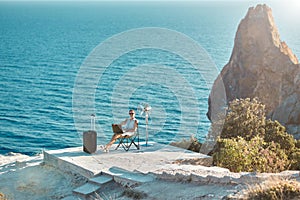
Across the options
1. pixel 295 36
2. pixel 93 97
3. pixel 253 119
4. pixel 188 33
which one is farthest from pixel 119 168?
pixel 188 33

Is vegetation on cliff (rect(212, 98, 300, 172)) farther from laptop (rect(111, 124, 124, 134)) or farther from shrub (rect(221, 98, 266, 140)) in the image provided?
laptop (rect(111, 124, 124, 134))

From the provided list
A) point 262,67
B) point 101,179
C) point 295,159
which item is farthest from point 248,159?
point 262,67

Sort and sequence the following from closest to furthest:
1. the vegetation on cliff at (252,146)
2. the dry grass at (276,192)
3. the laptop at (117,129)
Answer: the dry grass at (276,192) < the vegetation on cliff at (252,146) < the laptop at (117,129)

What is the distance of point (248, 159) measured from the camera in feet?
37.5

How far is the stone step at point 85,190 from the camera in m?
10.3

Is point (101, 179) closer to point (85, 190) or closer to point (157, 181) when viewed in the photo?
point (85, 190)

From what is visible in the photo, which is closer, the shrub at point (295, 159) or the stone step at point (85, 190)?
the stone step at point (85, 190)

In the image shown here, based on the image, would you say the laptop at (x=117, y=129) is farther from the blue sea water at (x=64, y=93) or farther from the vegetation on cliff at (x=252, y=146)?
the blue sea water at (x=64, y=93)

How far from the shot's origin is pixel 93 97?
132 feet

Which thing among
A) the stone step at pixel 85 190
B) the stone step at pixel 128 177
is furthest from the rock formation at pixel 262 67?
the stone step at pixel 85 190

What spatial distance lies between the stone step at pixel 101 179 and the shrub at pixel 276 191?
4.06m

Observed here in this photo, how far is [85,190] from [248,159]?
Result: 3.62 meters

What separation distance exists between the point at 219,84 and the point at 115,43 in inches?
1375

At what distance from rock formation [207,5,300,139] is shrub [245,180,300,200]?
27663mm
